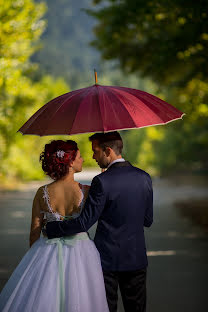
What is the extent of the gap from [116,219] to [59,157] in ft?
1.93

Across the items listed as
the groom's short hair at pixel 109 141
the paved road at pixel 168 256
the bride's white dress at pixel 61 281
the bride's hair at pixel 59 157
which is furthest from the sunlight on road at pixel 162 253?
the groom's short hair at pixel 109 141

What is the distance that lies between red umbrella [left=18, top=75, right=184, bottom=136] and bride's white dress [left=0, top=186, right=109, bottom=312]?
0.54 m

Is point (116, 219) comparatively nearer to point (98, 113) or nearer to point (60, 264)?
point (60, 264)

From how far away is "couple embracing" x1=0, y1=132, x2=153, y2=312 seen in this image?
386 cm

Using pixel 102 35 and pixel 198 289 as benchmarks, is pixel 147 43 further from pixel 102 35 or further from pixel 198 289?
pixel 198 289

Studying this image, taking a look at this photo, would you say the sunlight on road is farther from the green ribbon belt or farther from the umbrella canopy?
the green ribbon belt

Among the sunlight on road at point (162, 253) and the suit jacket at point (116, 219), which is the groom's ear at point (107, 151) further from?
the sunlight on road at point (162, 253)

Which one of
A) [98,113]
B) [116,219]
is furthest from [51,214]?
[98,113]

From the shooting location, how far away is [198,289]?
6.57 meters

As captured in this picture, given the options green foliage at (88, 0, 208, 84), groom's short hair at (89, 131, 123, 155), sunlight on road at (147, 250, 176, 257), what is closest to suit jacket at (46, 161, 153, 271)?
groom's short hair at (89, 131, 123, 155)

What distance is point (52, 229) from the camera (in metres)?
3.94

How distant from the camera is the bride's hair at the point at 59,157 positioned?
13.0ft

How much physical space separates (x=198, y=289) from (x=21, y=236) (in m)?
5.40

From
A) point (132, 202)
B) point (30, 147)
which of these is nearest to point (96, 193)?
point (132, 202)
